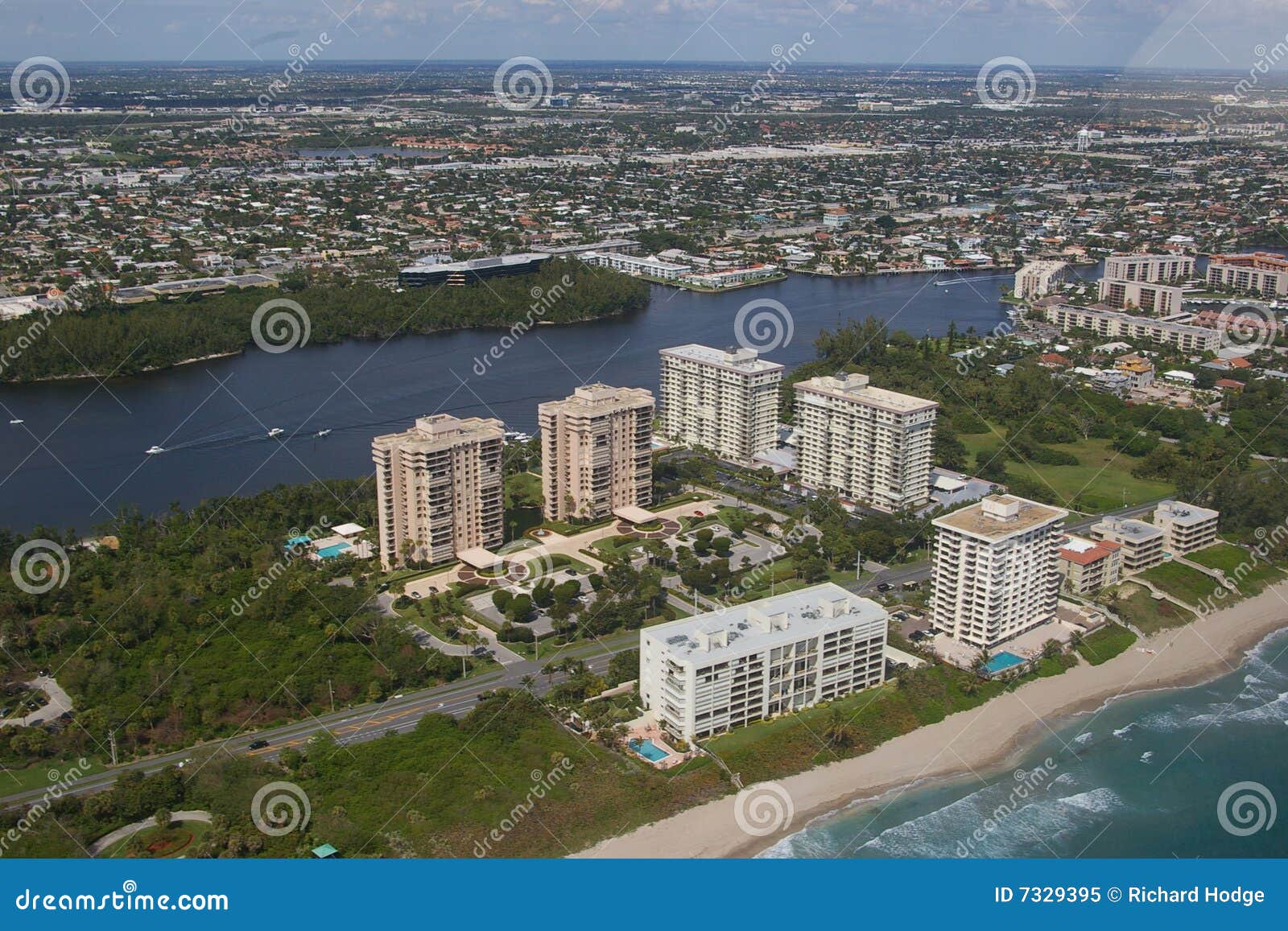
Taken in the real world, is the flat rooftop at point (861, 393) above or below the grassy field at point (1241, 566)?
above

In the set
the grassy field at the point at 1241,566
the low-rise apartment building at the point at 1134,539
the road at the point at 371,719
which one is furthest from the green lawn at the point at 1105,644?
the road at the point at 371,719

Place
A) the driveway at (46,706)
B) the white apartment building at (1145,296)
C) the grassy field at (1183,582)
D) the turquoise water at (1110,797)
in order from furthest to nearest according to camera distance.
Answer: the white apartment building at (1145,296) < the grassy field at (1183,582) < the driveway at (46,706) < the turquoise water at (1110,797)

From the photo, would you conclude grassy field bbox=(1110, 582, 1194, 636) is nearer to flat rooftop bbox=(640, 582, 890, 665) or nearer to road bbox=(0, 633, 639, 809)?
flat rooftop bbox=(640, 582, 890, 665)

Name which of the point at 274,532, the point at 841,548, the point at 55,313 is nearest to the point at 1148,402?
the point at 841,548

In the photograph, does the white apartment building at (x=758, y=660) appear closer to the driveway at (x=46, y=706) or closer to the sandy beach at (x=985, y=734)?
the sandy beach at (x=985, y=734)

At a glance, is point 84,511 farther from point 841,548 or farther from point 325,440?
point 841,548

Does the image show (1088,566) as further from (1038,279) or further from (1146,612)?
(1038,279)

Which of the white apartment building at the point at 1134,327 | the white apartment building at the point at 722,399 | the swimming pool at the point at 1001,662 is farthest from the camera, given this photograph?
the white apartment building at the point at 1134,327
